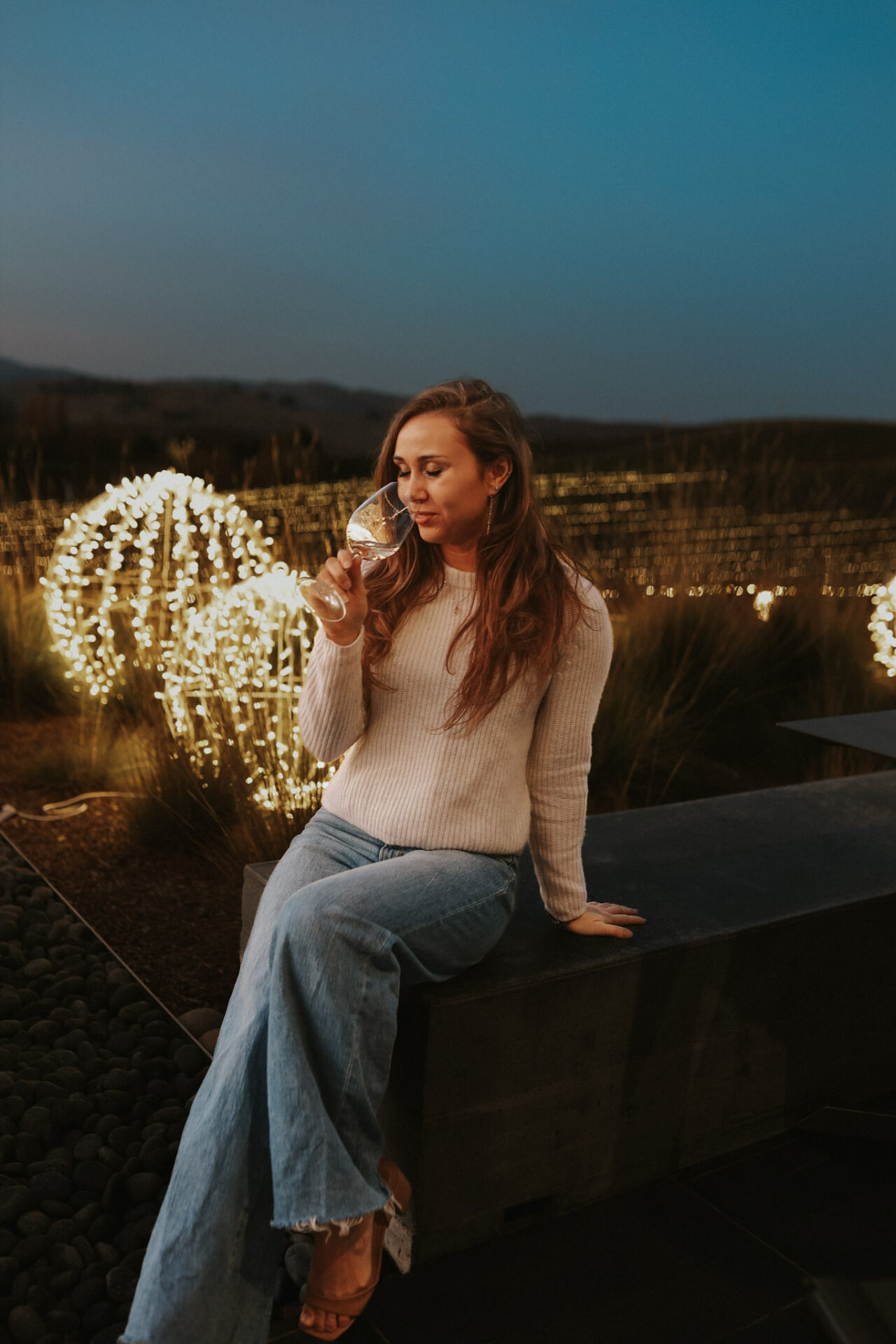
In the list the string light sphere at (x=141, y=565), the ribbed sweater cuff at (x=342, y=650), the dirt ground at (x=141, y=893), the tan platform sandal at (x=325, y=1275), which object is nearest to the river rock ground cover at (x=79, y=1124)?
the dirt ground at (x=141, y=893)

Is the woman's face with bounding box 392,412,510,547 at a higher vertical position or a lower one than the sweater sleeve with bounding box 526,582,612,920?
higher

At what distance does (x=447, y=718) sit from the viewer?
6.13ft

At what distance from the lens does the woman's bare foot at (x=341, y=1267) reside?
1542mm

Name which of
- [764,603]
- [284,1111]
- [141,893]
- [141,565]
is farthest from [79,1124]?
[764,603]

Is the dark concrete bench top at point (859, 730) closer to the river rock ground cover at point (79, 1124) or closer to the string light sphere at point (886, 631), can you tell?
the river rock ground cover at point (79, 1124)

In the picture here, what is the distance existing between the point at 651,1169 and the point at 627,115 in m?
20.6

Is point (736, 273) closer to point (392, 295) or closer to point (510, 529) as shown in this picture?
point (392, 295)

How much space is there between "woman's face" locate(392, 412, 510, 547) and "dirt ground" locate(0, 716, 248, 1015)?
1.51 m

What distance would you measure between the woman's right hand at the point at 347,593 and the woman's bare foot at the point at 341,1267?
0.87m

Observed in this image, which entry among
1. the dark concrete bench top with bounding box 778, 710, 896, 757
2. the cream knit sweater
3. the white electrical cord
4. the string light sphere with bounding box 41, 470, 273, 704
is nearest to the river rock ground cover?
the cream knit sweater

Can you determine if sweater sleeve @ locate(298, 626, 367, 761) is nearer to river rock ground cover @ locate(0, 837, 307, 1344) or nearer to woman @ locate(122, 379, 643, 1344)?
woman @ locate(122, 379, 643, 1344)

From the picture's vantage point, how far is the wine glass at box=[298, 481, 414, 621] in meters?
1.70

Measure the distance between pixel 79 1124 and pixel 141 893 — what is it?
1214 mm

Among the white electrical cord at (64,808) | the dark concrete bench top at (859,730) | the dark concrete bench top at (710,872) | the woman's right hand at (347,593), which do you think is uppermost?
the woman's right hand at (347,593)
